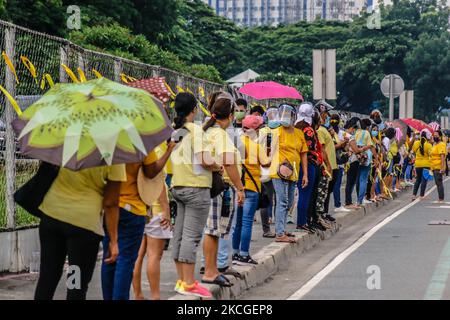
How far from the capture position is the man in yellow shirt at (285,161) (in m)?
13.3

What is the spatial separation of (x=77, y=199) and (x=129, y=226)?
884 mm

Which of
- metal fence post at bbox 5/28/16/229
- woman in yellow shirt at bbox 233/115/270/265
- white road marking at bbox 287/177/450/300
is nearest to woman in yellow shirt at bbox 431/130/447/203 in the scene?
white road marking at bbox 287/177/450/300

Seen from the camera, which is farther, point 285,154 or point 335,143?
point 335,143

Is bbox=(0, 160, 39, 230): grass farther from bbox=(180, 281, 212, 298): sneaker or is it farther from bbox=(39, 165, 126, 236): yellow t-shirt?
bbox=(39, 165, 126, 236): yellow t-shirt

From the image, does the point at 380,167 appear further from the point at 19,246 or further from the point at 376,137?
the point at 19,246

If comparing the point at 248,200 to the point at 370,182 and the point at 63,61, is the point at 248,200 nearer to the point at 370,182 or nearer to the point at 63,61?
the point at 63,61

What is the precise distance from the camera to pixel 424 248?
14320mm

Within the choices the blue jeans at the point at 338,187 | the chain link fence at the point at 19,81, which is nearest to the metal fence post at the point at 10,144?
the chain link fence at the point at 19,81

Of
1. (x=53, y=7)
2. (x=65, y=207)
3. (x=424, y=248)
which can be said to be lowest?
(x=424, y=248)

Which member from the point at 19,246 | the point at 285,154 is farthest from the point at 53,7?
the point at 19,246

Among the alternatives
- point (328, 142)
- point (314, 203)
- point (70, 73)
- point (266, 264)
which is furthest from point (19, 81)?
point (328, 142)

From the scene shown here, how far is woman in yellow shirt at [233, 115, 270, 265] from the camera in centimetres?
1143
